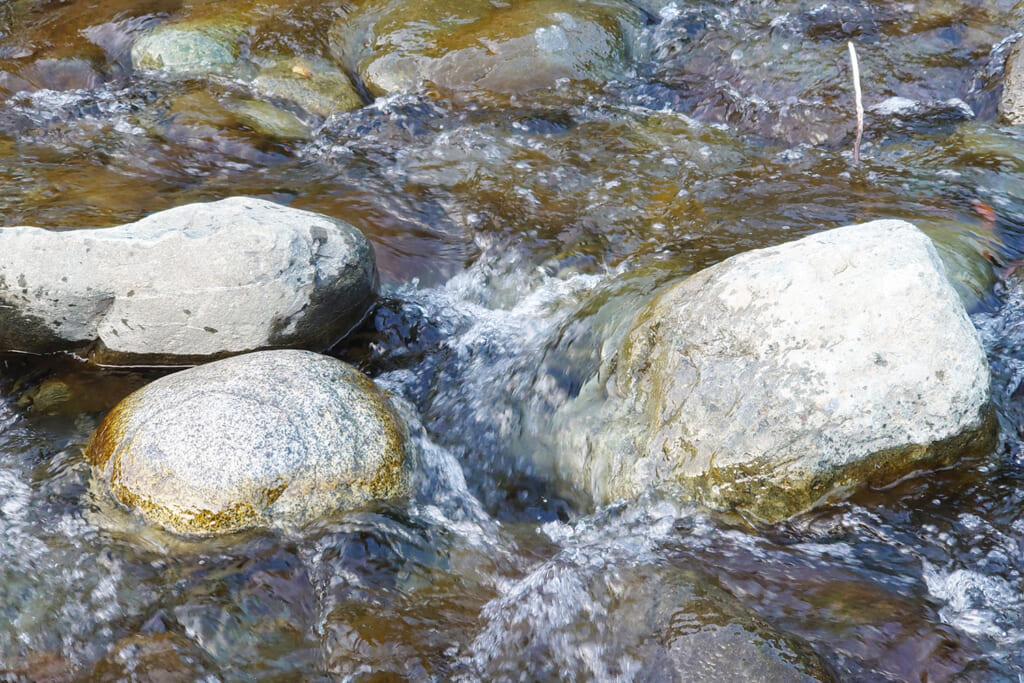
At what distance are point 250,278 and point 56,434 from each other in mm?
1368

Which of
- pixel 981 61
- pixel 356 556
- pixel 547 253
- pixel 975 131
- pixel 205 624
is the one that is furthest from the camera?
pixel 981 61

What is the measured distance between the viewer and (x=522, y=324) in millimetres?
A: 5504

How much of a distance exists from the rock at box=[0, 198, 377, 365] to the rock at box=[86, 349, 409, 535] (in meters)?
0.56

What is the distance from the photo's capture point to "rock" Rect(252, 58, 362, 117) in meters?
8.23

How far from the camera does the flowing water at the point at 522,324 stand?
347 centimetres

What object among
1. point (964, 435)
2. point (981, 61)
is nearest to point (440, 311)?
point (964, 435)

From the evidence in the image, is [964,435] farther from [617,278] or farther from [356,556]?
[356,556]

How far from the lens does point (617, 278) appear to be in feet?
18.0

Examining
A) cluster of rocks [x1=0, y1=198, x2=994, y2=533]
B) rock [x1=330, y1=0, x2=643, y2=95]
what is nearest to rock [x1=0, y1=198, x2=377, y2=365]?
cluster of rocks [x1=0, y1=198, x2=994, y2=533]

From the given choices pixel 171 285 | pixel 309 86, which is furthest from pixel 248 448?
pixel 309 86

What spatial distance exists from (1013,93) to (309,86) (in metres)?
6.74

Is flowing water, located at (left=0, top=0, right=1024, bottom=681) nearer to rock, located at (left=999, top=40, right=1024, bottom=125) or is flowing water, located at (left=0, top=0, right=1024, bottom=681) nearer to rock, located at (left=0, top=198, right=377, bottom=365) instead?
rock, located at (left=999, top=40, right=1024, bottom=125)

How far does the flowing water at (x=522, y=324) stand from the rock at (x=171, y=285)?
0.29 metres

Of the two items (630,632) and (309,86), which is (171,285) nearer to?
(630,632)
